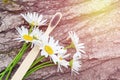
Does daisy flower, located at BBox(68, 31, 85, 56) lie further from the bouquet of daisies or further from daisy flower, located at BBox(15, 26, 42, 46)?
daisy flower, located at BBox(15, 26, 42, 46)

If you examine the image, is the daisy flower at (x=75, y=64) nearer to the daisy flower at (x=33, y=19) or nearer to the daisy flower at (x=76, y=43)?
the daisy flower at (x=76, y=43)

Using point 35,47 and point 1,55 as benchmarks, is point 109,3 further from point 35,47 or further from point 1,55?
point 1,55

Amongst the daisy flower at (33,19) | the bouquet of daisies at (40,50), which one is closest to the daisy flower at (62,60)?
the bouquet of daisies at (40,50)

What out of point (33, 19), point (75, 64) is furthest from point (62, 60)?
point (33, 19)

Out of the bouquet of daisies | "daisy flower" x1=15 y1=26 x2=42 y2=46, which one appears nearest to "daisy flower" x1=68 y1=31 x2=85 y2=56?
the bouquet of daisies

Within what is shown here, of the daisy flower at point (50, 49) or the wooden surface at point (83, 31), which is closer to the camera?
the daisy flower at point (50, 49)

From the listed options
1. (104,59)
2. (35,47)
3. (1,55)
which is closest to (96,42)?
(104,59)
